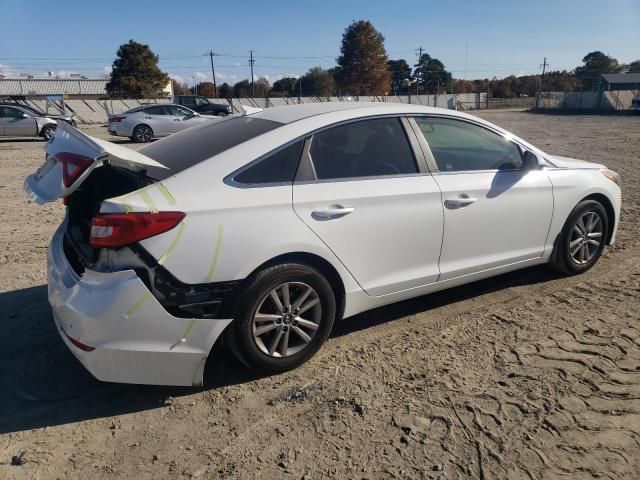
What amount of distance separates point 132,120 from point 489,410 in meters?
18.9

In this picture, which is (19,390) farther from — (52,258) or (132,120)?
(132,120)

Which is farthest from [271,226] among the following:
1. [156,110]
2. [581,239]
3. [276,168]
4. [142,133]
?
[156,110]

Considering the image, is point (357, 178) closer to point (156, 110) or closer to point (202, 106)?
point (156, 110)

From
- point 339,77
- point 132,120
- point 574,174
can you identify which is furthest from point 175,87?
point 574,174

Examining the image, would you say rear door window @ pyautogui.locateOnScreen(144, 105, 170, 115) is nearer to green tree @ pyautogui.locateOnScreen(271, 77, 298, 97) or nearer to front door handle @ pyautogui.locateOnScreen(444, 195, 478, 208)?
front door handle @ pyautogui.locateOnScreen(444, 195, 478, 208)

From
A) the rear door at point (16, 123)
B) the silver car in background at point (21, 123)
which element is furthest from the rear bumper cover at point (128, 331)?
the rear door at point (16, 123)

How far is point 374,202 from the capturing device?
345 cm

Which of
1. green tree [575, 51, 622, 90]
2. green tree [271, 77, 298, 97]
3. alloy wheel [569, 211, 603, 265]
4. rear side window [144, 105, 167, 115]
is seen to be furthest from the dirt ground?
green tree [575, 51, 622, 90]

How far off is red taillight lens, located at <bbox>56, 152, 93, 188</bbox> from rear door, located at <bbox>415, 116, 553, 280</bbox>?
2321 mm

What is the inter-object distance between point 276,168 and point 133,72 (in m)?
61.7

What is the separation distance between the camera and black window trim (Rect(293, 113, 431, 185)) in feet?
10.8

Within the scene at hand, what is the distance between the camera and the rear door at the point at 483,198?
12.7ft

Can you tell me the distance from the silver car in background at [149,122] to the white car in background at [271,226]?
1635cm

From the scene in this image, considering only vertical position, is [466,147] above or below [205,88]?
below
